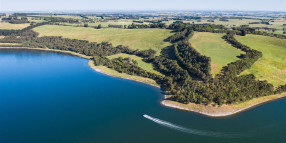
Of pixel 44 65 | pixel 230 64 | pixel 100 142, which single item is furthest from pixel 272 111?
pixel 44 65

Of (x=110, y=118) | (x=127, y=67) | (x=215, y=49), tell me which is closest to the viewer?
(x=110, y=118)

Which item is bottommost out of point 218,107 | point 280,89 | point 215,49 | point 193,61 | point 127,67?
point 218,107

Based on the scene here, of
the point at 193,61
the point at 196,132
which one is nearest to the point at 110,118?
the point at 196,132

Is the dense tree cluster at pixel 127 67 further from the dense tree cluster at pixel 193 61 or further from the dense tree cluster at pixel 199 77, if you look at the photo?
the dense tree cluster at pixel 193 61

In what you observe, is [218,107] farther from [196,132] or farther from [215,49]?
[215,49]

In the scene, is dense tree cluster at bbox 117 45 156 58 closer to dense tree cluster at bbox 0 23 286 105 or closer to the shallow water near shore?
dense tree cluster at bbox 0 23 286 105

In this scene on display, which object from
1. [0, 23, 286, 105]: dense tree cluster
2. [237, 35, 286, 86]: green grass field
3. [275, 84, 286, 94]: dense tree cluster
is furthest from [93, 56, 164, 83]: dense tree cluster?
[275, 84, 286, 94]: dense tree cluster
